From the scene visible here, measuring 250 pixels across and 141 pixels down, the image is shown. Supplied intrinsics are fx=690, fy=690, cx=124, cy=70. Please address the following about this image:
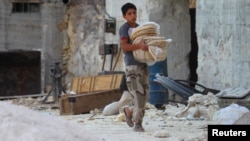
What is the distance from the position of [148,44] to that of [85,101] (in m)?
4.27

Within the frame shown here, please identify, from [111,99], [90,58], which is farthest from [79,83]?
[90,58]

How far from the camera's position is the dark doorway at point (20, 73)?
18.6m

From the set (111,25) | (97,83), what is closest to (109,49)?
(111,25)

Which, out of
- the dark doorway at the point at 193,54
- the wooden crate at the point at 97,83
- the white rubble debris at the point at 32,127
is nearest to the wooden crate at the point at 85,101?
Answer: the wooden crate at the point at 97,83

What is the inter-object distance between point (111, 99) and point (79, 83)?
1816 millimetres

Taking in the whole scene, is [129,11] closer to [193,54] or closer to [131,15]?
[131,15]

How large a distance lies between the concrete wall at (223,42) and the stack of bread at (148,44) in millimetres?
3424

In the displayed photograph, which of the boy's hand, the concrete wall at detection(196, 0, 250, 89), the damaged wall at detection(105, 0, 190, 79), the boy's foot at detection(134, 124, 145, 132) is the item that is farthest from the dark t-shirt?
the damaged wall at detection(105, 0, 190, 79)

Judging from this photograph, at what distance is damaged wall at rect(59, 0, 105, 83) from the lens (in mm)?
16844

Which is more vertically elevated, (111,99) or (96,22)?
(96,22)

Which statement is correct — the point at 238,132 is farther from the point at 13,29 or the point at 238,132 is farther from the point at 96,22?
the point at 13,29

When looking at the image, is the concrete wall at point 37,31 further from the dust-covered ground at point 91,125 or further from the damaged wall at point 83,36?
the dust-covered ground at point 91,125

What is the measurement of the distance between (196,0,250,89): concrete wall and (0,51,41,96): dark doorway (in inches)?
313

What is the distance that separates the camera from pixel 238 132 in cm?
Result: 424
